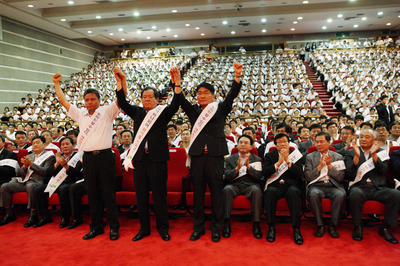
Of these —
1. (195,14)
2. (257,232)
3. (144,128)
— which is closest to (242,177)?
(257,232)

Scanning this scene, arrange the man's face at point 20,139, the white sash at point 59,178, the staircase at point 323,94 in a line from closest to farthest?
the white sash at point 59,178, the man's face at point 20,139, the staircase at point 323,94

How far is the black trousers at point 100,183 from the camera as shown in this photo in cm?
247

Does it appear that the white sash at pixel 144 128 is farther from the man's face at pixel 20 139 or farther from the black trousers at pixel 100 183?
the man's face at pixel 20 139

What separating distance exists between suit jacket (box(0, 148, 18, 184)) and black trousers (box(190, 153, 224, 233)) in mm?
2160

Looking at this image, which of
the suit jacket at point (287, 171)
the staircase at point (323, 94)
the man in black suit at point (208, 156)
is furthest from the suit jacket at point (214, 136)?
the staircase at point (323, 94)

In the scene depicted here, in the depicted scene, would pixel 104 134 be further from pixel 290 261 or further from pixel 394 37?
pixel 394 37

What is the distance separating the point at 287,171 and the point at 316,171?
0.89 ft

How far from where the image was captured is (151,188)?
245 centimetres

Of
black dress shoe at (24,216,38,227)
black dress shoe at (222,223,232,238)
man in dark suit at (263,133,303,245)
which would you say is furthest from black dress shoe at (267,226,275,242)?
black dress shoe at (24,216,38,227)

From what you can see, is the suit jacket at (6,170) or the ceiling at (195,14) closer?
the suit jacket at (6,170)

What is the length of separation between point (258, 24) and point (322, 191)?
1418 centimetres

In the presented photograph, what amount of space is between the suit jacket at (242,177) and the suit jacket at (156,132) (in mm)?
672

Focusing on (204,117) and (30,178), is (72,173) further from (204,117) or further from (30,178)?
(204,117)

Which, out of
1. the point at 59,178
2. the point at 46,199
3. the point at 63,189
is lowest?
the point at 46,199
